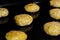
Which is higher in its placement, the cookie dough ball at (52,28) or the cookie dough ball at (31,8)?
the cookie dough ball at (31,8)

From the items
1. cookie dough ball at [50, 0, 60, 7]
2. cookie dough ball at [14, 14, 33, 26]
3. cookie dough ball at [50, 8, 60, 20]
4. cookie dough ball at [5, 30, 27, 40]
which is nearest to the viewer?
cookie dough ball at [5, 30, 27, 40]

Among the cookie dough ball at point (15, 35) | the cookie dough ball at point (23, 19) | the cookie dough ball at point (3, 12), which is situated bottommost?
the cookie dough ball at point (15, 35)

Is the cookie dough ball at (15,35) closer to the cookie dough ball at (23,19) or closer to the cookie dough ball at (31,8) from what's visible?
the cookie dough ball at (23,19)

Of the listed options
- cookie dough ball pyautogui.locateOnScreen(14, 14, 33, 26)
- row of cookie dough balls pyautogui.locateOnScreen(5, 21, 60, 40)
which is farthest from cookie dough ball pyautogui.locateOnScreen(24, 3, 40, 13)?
row of cookie dough balls pyautogui.locateOnScreen(5, 21, 60, 40)

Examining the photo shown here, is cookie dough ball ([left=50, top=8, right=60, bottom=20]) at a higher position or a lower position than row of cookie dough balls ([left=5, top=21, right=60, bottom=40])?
higher

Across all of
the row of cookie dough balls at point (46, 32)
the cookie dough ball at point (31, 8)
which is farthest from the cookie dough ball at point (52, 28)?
the cookie dough ball at point (31, 8)

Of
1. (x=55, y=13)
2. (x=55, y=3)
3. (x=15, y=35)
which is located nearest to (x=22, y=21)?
(x=15, y=35)

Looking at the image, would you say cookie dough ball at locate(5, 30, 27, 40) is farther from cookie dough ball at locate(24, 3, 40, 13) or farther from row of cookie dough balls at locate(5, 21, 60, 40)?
cookie dough ball at locate(24, 3, 40, 13)
